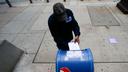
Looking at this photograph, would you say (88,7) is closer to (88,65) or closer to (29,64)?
(29,64)

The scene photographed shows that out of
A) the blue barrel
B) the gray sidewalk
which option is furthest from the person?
the gray sidewalk

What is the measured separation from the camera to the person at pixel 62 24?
2.92m

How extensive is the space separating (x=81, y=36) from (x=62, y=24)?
9.05 ft

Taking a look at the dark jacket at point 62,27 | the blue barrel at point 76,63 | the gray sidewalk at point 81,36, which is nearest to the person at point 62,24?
the dark jacket at point 62,27

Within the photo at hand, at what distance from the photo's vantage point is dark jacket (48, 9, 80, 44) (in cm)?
321

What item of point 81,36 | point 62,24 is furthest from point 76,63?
point 81,36

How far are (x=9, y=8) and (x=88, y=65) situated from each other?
8293 millimetres

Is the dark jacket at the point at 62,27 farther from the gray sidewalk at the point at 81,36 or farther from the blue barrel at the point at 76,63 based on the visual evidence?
the gray sidewalk at the point at 81,36

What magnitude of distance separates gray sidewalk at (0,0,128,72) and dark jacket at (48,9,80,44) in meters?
1.06

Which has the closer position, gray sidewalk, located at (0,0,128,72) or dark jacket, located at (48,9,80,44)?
dark jacket, located at (48,9,80,44)

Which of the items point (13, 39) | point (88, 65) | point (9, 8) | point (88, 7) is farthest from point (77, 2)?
point (88, 65)

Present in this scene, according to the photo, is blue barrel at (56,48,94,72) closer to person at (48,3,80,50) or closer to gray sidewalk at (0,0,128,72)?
person at (48,3,80,50)

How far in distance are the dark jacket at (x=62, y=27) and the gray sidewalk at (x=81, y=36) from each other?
3.48 ft

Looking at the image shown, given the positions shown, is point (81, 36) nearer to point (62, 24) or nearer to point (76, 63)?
point (62, 24)
